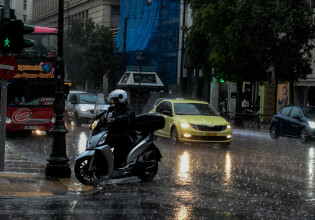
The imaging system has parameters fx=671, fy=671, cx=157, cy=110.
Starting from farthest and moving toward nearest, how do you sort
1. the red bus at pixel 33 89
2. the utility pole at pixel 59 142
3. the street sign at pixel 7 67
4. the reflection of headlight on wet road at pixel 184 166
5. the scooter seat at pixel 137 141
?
1. the red bus at pixel 33 89
2. the reflection of headlight on wet road at pixel 184 166
3. the street sign at pixel 7 67
4. the utility pole at pixel 59 142
5. the scooter seat at pixel 137 141

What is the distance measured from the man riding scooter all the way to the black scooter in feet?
0.35

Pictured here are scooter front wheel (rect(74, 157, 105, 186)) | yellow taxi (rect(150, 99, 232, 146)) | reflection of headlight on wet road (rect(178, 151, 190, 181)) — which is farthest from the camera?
yellow taxi (rect(150, 99, 232, 146))

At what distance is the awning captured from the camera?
60.5 meters

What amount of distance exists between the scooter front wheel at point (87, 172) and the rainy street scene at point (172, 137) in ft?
0.05

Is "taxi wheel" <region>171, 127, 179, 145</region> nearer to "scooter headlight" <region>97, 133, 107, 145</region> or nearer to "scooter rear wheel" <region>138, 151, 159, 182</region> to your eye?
"scooter rear wheel" <region>138, 151, 159, 182</region>

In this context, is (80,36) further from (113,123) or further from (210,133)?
(113,123)

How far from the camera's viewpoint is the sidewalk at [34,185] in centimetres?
962

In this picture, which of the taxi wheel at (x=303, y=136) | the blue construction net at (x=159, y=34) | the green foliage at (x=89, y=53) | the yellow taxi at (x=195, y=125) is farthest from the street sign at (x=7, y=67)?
the green foliage at (x=89, y=53)

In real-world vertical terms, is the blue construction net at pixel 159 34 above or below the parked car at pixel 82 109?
above

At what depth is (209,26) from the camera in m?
36.1

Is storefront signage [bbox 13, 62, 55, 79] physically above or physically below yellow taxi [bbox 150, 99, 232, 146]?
above

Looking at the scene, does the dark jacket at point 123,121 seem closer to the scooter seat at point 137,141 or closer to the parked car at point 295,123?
the scooter seat at point 137,141

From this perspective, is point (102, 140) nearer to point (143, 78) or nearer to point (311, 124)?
point (311, 124)

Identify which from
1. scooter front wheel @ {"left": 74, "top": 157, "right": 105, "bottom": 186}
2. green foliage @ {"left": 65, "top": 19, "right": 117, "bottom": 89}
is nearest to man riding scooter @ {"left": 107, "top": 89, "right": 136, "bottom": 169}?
scooter front wheel @ {"left": 74, "top": 157, "right": 105, "bottom": 186}
